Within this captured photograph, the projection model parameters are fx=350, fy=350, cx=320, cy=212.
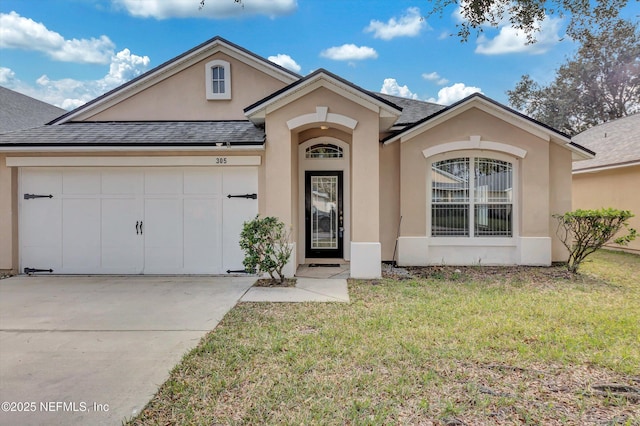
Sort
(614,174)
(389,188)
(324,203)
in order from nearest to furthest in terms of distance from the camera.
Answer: (389,188)
(324,203)
(614,174)

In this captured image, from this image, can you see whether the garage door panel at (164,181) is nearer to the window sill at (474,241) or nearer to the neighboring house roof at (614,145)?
the window sill at (474,241)

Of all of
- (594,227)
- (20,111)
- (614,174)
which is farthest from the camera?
(20,111)

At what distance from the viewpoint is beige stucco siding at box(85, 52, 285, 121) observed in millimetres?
Answer: 11258

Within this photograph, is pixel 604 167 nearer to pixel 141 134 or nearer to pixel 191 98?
pixel 191 98

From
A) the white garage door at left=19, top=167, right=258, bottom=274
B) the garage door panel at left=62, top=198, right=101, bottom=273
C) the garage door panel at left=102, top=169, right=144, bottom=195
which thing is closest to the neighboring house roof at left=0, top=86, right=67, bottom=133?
the white garage door at left=19, top=167, right=258, bottom=274

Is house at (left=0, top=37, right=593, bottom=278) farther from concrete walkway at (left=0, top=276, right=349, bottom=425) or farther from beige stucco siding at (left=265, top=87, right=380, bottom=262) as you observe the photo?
concrete walkway at (left=0, top=276, right=349, bottom=425)

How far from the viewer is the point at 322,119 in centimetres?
841

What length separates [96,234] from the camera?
9.00 meters

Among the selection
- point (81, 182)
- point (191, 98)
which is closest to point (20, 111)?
point (191, 98)

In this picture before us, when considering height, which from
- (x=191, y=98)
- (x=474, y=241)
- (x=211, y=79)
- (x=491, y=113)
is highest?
(x=211, y=79)

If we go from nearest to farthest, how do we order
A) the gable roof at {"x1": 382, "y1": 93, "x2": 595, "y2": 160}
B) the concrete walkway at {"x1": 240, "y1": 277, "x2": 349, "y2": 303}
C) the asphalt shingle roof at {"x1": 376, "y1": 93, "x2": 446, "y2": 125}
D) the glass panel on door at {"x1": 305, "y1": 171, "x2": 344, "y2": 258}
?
1. the concrete walkway at {"x1": 240, "y1": 277, "x2": 349, "y2": 303}
2. the gable roof at {"x1": 382, "y1": 93, "x2": 595, "y2": 160}
3. the glass panel on door at {"x1": 305, "y1": 171, "x2": 344, "y2": 258}
4. the asphalt shingle roof at {"x1": 376, "y1": 93, "x2": 446, "y2": 125}

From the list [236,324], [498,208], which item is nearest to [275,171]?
[236,324]

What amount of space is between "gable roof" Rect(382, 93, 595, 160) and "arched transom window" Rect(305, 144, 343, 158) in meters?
1.64

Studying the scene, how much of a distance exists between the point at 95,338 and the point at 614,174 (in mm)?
17077
